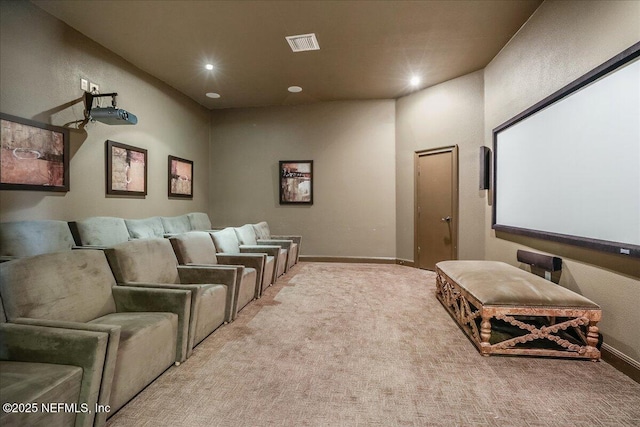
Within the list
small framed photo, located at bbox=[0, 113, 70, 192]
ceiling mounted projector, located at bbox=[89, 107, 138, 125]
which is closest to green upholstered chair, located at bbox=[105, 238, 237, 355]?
small framed photo, located at bbox=[0, 113, 70, 192]

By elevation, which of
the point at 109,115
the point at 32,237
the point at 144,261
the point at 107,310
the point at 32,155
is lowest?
the point at 107,310

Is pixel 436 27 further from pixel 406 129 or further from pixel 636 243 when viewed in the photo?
pixel 636 243

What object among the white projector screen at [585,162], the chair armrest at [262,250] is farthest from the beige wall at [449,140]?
the chair armrest at [262,250]

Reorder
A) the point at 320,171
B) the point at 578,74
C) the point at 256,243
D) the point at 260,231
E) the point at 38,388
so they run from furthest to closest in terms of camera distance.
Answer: the point at 320,171
the point at 260,231
the point at 256,243
the point at 578,74
the point at 38,388

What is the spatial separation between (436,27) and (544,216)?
2.41 metres

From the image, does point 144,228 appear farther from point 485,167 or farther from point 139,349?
point 485,167

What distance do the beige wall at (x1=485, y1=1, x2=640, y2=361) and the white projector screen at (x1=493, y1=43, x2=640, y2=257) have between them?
0.14m

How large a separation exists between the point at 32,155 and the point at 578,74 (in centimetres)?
521

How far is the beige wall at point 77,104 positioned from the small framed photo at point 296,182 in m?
2.04

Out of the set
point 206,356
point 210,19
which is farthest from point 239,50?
point 206,356

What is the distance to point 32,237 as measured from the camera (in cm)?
291

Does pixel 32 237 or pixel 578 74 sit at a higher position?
pixel 578 74

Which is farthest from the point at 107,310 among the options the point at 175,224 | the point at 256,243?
the point at 175,224

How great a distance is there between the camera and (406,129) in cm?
572
